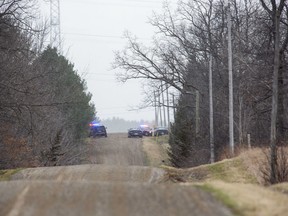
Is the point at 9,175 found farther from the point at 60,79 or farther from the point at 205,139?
the point at 60,79

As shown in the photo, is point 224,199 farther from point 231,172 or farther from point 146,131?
point 146,131

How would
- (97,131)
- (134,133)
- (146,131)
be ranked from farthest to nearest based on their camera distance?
(146,131) < (134,133) < (97,131)

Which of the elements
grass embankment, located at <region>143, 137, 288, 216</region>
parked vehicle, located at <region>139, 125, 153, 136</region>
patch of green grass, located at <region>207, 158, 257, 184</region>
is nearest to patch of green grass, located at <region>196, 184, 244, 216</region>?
grass embankment, located at <region>143, 137, 288, 216</region>

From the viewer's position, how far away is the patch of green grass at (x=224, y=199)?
8466 mm

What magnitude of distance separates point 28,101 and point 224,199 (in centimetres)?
2590

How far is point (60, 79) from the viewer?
60531mm

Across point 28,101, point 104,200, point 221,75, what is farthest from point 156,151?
point 104,200

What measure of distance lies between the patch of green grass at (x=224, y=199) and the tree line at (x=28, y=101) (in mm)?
19934

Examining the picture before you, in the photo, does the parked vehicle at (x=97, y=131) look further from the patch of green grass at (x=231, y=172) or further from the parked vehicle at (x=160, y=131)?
the patch of green grass at (x=231, y=172)

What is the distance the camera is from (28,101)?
33781 mm

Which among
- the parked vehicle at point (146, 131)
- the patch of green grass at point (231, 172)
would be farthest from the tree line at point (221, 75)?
the parked vehicle at point (146, 131)

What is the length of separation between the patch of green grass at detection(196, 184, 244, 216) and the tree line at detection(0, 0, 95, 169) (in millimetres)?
19934

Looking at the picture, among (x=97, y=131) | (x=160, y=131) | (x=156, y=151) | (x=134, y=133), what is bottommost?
(x=156, y=151)

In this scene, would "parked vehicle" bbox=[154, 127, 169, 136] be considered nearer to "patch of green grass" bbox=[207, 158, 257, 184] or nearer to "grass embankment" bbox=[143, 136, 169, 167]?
"grass embankment" bbox=[143, 136, 169, 167]
